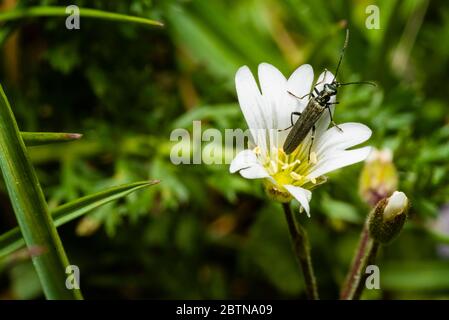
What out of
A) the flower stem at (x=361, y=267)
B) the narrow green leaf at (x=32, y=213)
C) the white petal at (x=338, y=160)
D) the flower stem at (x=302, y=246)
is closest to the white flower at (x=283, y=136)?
the white petal at (x=338, y=160)

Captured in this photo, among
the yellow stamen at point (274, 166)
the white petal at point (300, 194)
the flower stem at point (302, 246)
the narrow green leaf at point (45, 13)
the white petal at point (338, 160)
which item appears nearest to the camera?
the white petal at point (300, 194)

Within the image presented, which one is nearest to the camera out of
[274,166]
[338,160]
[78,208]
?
[338,160]

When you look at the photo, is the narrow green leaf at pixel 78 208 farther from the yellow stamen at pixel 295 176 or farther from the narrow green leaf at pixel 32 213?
the yellow stamen at pixel 295 176

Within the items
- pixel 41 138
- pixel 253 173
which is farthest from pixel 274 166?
pixel 41 138

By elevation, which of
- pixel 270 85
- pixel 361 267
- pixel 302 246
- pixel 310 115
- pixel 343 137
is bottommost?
pixel 361 267

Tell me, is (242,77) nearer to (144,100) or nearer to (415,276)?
(144,100)

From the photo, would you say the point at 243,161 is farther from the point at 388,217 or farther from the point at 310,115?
the point at 388,217

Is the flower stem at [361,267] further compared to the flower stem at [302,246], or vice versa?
the flower stem at [361,267]
